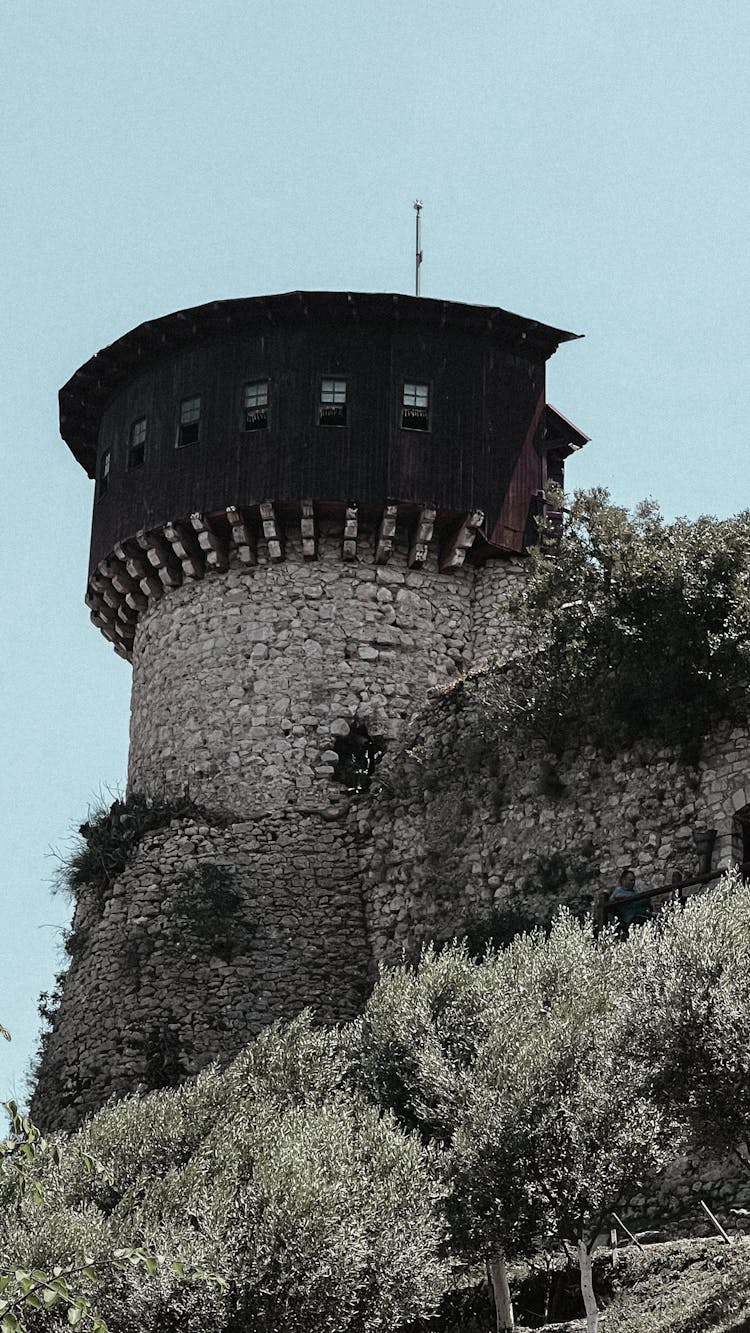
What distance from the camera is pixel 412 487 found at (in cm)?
2867

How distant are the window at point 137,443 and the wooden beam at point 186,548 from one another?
193cm

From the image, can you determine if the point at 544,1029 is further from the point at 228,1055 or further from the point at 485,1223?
the point at 228,1055

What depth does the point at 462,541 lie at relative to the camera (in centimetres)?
2873

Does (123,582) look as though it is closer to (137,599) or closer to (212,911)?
(137,599)

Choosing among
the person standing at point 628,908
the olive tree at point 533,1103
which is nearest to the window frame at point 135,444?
the person standing at point 628,908

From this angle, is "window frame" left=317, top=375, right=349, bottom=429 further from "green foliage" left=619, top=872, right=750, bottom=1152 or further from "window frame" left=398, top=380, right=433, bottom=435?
"green foliage" left=619, top=872, right=750, bottom=1152

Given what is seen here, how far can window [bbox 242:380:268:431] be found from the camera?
29.4 metres

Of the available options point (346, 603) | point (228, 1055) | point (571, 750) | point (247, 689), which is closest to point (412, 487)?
point (346, 603)

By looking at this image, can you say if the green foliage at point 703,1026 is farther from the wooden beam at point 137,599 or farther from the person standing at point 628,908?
the wooden beam at point 137,599

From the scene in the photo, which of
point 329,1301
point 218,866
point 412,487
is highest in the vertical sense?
point 412,487

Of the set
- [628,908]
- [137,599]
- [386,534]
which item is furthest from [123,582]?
[628,908]

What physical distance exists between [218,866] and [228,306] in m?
8.57

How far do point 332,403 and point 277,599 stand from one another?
310cm

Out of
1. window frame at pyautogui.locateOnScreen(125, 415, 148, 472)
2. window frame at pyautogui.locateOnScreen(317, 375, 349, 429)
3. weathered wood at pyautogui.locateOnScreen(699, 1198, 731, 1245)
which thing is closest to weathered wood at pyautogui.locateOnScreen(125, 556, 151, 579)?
window frame at pyautogui.locateOnScreen(125, 415, 148, 472)
